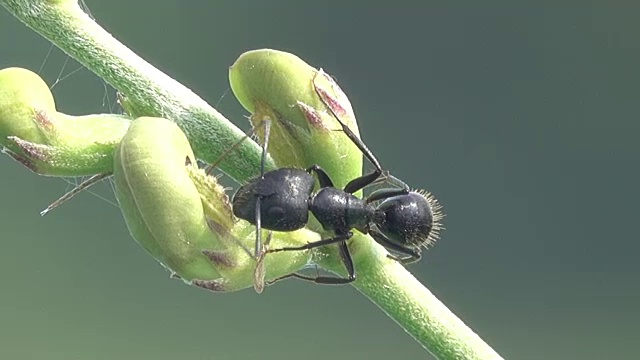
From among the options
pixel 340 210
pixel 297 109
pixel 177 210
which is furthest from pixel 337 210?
pixel 177 210

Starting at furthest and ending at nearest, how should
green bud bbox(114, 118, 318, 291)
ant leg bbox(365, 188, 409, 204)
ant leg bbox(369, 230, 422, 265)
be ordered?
ant leg bbox(365, 188, 409, 204) → ant leg bbox(369, 230, 422, 265) → green bud bbox(114, 118, 318, 291)

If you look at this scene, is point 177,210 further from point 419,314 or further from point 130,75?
point 419,314

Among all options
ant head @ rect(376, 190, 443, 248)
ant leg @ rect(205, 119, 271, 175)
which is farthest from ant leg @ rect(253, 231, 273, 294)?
ant head @ rect(376, 190, 443, 248)

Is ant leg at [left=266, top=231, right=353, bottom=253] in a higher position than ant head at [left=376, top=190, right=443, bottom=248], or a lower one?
lower

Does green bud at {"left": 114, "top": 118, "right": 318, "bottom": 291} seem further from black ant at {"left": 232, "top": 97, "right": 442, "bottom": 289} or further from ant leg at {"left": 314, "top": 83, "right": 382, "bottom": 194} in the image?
ant leg at {"left": 314, "top": 83, "right": 382, "bottom": 194}

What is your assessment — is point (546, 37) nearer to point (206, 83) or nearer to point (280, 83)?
point (206, 83)

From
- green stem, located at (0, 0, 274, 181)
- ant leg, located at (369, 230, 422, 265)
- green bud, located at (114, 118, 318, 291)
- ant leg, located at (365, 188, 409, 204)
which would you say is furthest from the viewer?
ant leg, located at (365, 188, 409, 204)

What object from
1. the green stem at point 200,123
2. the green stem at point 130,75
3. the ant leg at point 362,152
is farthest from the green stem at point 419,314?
the green stem at point 130,75
